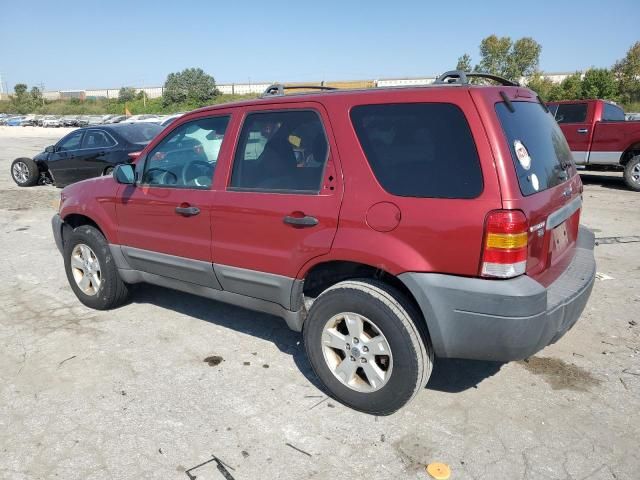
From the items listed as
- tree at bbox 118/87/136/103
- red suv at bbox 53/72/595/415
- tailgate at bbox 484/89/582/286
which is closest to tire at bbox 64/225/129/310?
red suv at bbox 53/72/595/415

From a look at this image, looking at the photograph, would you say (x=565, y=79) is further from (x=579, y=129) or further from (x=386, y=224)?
(x=386, y=224)

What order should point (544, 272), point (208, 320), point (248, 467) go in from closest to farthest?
point (248, 467) → point (544, 272) → point (208, 320)

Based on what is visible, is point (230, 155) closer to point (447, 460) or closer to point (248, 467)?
point (248, 467)

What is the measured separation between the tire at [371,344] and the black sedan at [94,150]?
25.7 ft

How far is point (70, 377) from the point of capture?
340cm

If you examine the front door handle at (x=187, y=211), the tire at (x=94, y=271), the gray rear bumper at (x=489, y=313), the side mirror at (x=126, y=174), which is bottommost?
the tire at (x=94, y=271)

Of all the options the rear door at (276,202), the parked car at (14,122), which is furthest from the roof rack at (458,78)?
the parked car at (14,122)

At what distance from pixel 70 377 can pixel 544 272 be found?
3.07 meters

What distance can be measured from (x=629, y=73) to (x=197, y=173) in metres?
56.7

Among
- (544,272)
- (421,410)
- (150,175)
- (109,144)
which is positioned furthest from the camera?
(109,144)

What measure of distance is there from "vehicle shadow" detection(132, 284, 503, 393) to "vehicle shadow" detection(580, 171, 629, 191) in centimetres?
940

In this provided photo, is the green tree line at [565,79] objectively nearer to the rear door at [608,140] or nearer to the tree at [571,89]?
the tree at [571,89]

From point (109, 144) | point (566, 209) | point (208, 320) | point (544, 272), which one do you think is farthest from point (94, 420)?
point (109, 144)

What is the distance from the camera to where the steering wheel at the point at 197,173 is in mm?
3547
